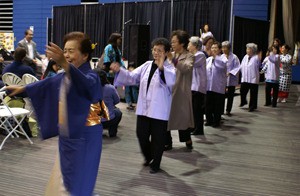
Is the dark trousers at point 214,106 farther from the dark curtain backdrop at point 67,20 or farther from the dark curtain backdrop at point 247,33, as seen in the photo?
the dark curtain backdrop at point 67,20

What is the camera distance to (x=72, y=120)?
7.19 feet

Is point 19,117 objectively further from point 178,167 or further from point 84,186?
point 84,186

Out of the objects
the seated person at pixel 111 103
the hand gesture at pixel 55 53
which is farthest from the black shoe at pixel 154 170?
the hand gesture at pixel 55 53

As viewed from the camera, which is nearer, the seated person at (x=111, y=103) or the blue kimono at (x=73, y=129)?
the blue kimono at (x=73, y=129)

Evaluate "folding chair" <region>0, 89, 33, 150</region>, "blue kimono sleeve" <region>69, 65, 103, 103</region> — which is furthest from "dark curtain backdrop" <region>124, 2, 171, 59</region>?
"blue kimono sleeve" <region>69, 65, 103, 103</region>

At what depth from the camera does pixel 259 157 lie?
16.0ft

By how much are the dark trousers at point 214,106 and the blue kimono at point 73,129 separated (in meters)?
4.27

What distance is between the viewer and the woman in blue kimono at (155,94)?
3.89m

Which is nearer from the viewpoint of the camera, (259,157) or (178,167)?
(178,167)

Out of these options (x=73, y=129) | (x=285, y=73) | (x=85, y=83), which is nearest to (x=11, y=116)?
(x=73, y=129)

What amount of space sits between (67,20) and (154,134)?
11300mm

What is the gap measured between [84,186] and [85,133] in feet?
0.99

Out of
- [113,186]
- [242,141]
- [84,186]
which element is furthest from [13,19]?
[84,186]

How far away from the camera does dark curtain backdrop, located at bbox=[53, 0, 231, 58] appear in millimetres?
11797
